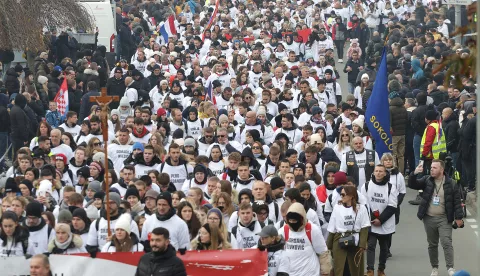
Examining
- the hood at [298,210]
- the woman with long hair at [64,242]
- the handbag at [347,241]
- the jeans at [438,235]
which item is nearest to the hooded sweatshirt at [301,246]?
the hood at [298,210]

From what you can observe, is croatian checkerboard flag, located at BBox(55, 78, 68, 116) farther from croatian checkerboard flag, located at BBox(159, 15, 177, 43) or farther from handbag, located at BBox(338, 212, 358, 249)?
croatian checkerboard flag, located at BBox(159, 15, 177, 43)

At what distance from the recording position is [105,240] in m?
14.1

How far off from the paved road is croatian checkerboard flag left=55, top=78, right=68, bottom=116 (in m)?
6.54

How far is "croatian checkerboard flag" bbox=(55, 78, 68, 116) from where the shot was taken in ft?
80.3

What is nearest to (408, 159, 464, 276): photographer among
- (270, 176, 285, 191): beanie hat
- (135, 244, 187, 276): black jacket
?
(270, 176, 285, 191): beanie hat

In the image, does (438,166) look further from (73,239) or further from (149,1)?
(149,1)

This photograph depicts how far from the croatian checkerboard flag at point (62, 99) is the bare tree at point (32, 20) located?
4.00 metres

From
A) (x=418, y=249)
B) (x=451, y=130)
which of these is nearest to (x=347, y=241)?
(x=418, y=249)

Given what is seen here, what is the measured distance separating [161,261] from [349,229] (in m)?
3.63

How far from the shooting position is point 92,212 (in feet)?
48.8

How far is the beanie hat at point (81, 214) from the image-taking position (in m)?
14.2

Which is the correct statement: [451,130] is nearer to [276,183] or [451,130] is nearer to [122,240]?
[276,183]

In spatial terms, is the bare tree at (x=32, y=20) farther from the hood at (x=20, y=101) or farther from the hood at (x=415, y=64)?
the hood at (x=415, y=64)

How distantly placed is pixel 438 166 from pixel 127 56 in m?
22.5
